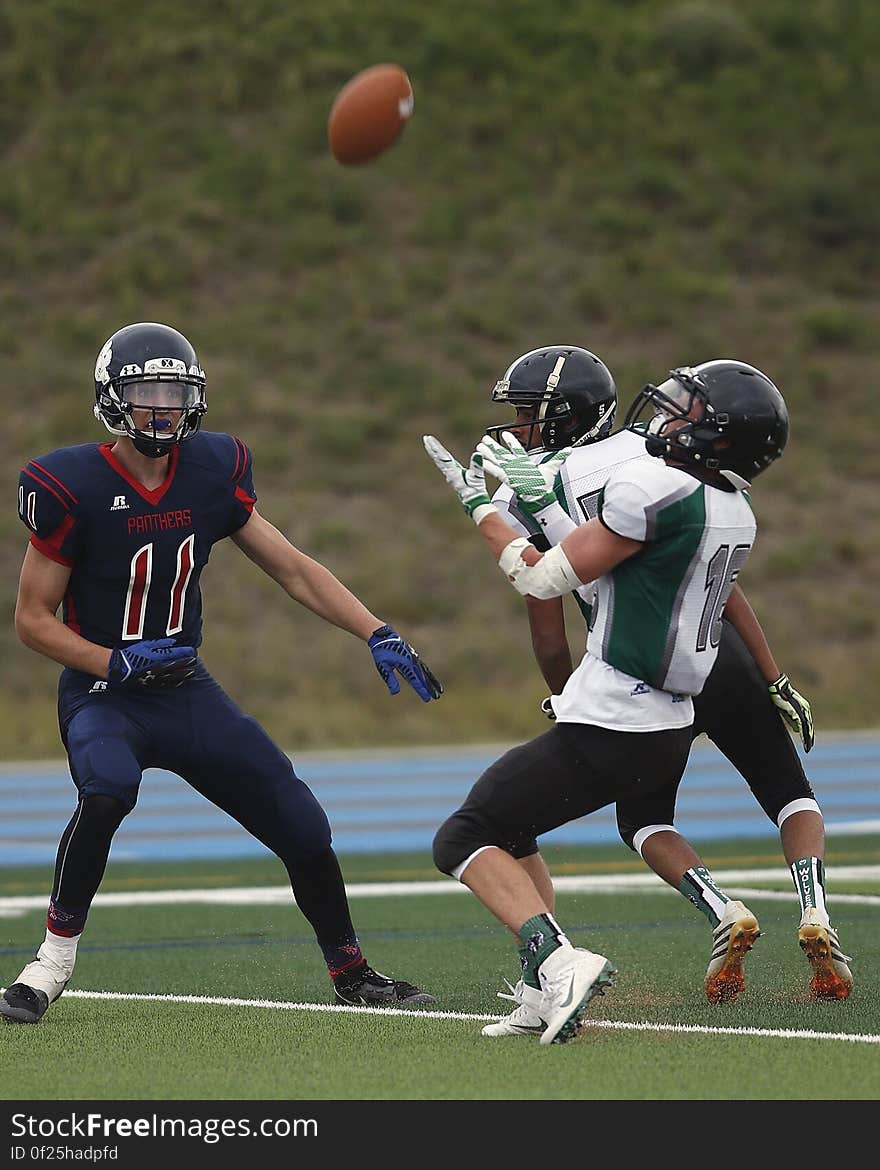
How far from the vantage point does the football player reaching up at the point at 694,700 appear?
17.2ft

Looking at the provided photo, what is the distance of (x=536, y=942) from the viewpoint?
4.65 metres

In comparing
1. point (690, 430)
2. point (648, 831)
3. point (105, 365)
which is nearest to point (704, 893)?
point (648, 831)

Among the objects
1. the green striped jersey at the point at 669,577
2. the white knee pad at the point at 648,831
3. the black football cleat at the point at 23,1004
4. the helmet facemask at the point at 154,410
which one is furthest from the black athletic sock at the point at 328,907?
the helmet facemask at the point at 154,410

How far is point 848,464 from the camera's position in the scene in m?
23.9

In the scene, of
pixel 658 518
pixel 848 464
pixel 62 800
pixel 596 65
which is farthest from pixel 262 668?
pixel 658 518

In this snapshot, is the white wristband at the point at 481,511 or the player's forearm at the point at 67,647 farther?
the player's forearm at the point at 67,647

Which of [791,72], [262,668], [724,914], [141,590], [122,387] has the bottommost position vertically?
[262,668]

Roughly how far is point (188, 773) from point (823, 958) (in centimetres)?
186

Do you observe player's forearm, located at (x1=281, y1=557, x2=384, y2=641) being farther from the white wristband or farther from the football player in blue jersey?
the white wristband

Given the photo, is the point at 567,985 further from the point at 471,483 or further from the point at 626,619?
the point at 471,483

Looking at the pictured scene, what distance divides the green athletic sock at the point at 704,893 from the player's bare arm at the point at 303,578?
118 centimetres

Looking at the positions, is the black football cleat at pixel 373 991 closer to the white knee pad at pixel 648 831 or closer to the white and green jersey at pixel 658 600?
the white knee pad at pixel 648 831
